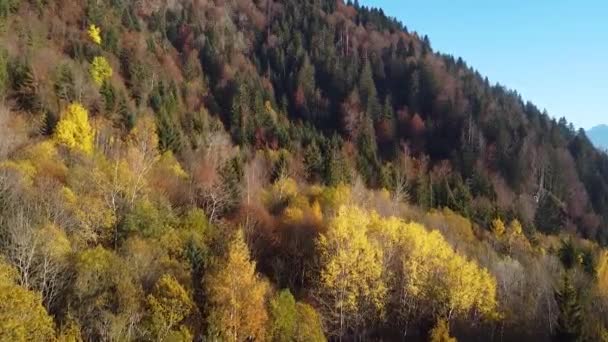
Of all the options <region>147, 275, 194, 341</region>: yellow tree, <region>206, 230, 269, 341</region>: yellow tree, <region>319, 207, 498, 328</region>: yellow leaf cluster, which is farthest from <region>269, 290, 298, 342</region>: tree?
<region>319, 207, 498, 328</region>: yellow leaf cluster

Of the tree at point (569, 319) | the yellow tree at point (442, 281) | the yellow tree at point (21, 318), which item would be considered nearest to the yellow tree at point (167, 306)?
the yellow tree at point (21, 318)

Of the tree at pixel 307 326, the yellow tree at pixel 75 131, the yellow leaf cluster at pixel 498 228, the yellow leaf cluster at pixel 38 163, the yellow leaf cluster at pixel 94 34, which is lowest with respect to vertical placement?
the tree at pixel 307 326

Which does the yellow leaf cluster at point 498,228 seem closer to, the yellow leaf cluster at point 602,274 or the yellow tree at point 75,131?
the yellow leaf cluster at point 602,274

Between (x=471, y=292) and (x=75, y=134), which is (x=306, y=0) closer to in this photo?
(x=75, y=134)

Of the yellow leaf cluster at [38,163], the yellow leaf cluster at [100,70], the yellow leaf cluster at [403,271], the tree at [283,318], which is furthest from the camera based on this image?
the yellow leaf cluster at [100,70]

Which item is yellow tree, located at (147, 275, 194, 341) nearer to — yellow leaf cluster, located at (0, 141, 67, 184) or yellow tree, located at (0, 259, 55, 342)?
yellow tree, located at (0, 259, 55, 342)

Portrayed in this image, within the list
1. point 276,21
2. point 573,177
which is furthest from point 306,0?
point 573,177
